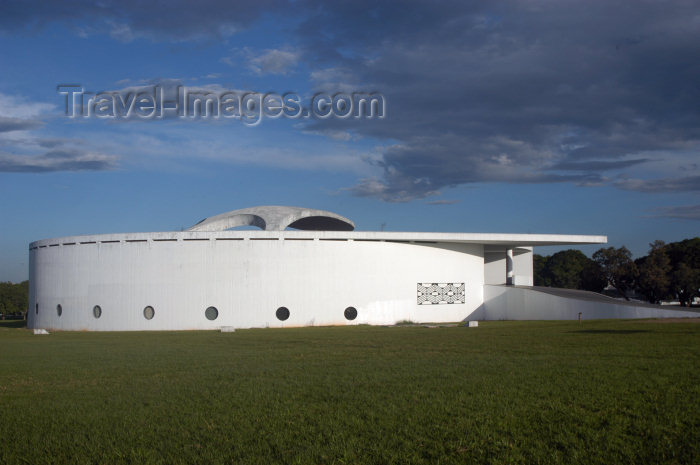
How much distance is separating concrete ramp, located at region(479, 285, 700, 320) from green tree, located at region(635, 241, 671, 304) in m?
27.9

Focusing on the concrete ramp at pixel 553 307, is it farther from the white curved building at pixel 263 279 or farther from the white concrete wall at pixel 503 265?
the white concrete wall at pixel 503 265

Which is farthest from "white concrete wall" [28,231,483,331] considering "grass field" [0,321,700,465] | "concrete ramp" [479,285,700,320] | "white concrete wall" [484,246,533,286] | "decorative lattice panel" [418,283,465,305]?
"grass field" [0,321,700,465]

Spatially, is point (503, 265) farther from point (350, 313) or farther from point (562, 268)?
point (562, 268)

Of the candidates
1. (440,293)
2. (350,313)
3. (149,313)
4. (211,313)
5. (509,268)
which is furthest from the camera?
(509,268)

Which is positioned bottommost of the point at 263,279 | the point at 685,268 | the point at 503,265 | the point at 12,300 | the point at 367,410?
the point at 12,300

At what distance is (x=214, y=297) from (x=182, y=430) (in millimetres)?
25893

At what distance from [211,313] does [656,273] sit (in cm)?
4926

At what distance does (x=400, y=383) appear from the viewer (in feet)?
33.7

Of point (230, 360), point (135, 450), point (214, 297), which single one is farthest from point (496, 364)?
point (214, 297)

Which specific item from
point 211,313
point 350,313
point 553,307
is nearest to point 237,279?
point 211,313

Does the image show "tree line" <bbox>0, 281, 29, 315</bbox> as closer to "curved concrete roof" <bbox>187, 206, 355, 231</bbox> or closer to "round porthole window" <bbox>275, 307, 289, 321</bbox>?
"curved concrete roof" <bbox>187, 206, 355, 231</bbox>

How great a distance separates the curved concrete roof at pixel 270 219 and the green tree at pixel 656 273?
1495 inches

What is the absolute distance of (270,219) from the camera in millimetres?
36156

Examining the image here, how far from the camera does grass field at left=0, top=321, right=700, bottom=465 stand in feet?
21.7
